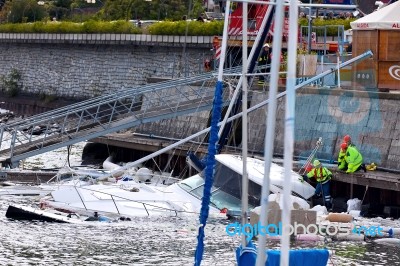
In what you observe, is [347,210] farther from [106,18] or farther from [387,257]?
[106,18]

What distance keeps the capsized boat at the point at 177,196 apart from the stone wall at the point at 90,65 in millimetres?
26258

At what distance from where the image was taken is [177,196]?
29.2 metres

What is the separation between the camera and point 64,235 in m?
26.3

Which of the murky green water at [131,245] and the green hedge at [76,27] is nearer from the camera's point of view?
the murky green water at [131,245]

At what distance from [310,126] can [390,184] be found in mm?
5757

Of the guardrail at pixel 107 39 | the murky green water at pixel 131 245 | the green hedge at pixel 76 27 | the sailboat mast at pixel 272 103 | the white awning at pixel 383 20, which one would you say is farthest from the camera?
the green hedge at pixel 76 27

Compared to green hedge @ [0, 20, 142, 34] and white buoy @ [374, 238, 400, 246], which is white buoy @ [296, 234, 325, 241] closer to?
white buoy @ [374, 238, 400, 246]

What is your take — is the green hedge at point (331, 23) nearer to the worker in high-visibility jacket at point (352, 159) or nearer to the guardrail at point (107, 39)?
the guardrail at point (107, 39)

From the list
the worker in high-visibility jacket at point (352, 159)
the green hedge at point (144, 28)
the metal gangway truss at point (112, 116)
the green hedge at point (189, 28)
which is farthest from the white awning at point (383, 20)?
the green hedge at point (189, 28)

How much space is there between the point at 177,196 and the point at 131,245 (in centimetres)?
412

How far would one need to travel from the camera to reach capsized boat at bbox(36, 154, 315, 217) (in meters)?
28.5

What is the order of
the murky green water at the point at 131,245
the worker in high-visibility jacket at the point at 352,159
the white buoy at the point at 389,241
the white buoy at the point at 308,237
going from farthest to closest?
the worker in high-visibility jacket at the point at 352,159
the white buoy at the point at 308,237
the white buoy at the point at 389,241
the murky green water at the point at 131,245

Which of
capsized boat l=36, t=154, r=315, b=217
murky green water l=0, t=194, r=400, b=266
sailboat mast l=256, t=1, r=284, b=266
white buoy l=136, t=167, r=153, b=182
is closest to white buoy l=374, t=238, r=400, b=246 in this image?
murky green water l=0, t=194, r=400, b=266

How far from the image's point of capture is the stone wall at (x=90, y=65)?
60.5 m
